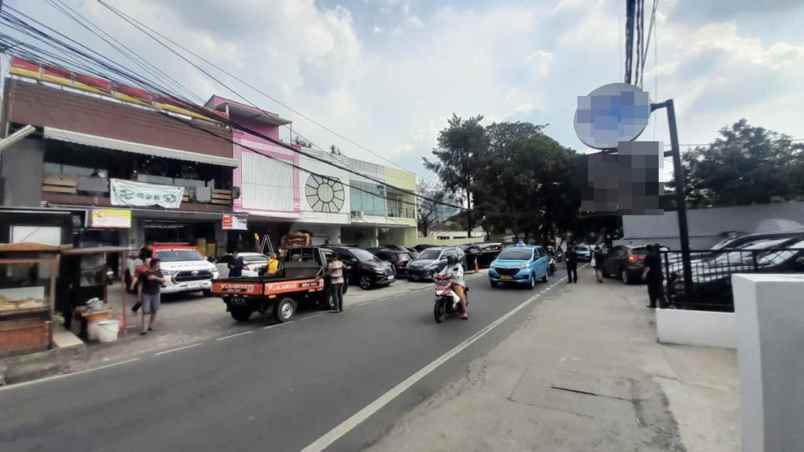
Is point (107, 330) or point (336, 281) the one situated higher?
point (336, 281)

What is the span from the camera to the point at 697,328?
19.4ft

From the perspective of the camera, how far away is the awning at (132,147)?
14.5 metres

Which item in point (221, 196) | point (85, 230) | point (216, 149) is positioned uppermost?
point (216, 149)

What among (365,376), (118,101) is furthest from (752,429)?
(118,101)

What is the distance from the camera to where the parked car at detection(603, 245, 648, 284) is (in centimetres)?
1391

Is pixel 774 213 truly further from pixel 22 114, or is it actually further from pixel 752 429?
pixel 22 114

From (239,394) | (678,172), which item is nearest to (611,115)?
(678,172)

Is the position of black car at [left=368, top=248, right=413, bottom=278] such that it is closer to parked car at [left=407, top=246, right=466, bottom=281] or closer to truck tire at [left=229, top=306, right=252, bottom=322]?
parked car at [left=407, top=246, right=466, bottom=281]

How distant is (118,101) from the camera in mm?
16922

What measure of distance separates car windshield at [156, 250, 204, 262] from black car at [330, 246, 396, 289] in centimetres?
504

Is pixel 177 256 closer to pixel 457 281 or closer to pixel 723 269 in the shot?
pixel 457 281

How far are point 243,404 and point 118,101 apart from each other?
1900cm

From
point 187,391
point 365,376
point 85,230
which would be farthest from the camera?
point 85,230

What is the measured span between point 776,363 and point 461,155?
125ft
